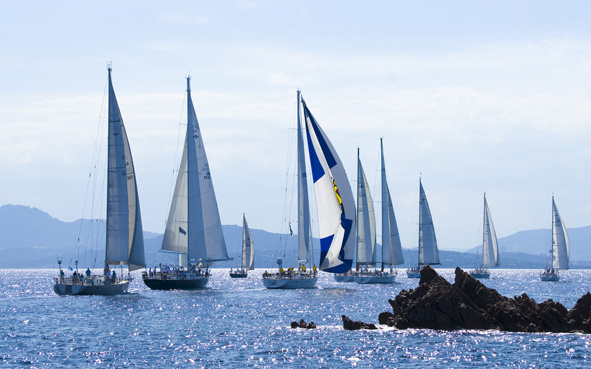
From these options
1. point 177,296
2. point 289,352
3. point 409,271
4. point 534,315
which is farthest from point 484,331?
point 409,271

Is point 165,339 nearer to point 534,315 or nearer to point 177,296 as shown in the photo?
point 534,315

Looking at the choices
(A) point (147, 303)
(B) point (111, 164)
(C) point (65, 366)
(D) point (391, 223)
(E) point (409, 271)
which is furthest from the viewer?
(E) point (409, 271)

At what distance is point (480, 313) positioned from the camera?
4203 cm

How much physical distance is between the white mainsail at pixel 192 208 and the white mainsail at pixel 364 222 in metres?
25.8

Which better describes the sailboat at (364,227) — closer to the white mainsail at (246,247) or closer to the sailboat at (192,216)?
the sailboat at (192,216)

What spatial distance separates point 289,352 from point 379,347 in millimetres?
4199

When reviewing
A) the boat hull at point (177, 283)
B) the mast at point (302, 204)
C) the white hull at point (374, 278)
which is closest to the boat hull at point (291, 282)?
the mast at point (302, 204)

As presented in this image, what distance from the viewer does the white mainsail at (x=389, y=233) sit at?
10069cm

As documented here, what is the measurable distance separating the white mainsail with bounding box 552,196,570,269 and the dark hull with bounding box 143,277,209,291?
67.7 meters

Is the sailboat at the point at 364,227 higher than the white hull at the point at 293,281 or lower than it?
higher

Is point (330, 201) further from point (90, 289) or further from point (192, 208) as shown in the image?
point (90, 289)

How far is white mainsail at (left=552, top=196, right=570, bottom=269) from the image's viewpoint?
4838 inches

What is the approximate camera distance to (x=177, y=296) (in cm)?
6781

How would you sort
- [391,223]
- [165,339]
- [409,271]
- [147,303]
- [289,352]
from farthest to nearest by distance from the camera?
[409,271] < [391,223] < [147,303] < [165,339] < [289,352]
